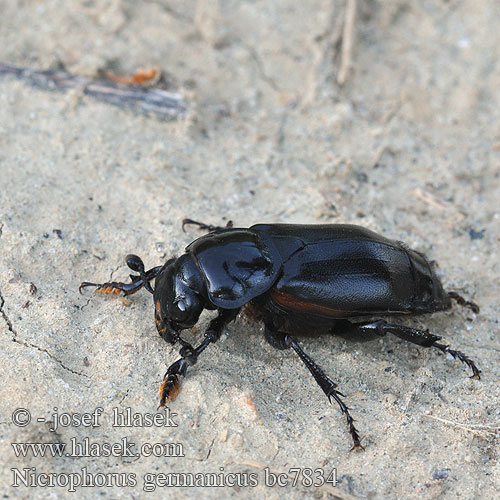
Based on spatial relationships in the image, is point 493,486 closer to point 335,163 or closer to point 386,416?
point 386,416

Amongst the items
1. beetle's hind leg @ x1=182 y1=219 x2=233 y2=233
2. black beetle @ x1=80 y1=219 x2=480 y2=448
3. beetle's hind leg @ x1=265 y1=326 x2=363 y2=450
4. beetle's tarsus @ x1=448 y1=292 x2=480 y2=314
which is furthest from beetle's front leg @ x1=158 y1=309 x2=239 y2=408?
beetle's tarsus @ x1=448 y1=292 x2=480 y2=314

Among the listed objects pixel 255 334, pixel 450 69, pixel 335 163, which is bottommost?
pixel 255 334

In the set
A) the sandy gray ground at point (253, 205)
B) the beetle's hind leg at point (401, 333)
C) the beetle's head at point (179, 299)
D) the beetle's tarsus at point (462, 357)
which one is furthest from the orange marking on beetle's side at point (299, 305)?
the beetle's tarsus at point (462, 357)

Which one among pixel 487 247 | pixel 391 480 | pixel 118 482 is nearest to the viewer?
pixel 118 482

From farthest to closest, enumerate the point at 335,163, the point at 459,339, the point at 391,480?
the point at 335,163, the point at 459,339, the point at 391,480

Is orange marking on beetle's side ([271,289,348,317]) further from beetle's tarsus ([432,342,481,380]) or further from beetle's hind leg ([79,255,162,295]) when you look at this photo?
beetle's hind leg ([79,255,162,295])

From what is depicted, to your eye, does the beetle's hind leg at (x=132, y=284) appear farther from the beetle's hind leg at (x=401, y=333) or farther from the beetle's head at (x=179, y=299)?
the beetle's hind leg at (x=401, y=333)

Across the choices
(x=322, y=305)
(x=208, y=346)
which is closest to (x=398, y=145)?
(x=322, y=305)
